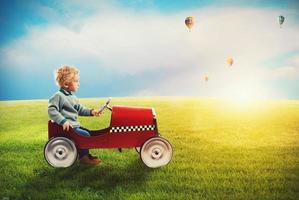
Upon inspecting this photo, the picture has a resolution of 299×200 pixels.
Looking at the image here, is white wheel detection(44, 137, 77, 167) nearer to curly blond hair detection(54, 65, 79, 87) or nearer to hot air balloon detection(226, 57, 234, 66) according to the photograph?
curly blond hair detection(54, 65, 79, 87)

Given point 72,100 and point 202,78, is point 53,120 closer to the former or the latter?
point 72,100

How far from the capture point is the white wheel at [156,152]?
10.5ft

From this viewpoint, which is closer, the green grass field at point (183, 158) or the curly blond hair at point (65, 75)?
the green grass field at point (183, 158)

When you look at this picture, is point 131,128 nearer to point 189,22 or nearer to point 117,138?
point 117,138

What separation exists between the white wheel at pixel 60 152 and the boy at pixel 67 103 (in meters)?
0.10

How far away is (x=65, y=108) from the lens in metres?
3.20

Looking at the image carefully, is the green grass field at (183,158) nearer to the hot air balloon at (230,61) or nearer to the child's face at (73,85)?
the child's face at (73,85)

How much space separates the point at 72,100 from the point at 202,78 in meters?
1.41

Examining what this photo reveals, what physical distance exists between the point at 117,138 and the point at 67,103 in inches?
17.0

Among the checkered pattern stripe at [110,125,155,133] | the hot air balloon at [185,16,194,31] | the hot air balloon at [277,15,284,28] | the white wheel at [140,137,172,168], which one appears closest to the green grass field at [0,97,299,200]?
the white wheel at [140,137,172,168]

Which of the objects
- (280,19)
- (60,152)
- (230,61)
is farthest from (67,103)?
(280,19)

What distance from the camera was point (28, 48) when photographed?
12.7 feet

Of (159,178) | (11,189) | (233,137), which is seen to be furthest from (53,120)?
(233,137)

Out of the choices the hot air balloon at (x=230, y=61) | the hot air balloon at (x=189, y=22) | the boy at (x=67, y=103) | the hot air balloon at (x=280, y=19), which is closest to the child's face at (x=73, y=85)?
the boy at (x=67, y=103)
